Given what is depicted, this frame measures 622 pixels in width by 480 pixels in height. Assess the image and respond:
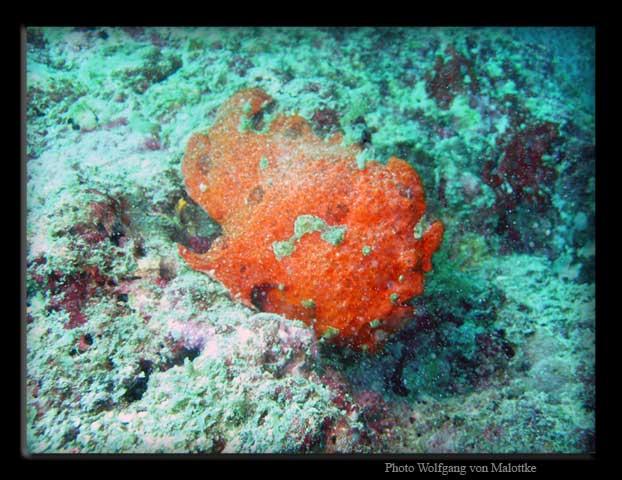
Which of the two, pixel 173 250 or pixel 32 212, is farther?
pixel 173 250

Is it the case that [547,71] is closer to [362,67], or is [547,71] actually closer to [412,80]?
[412,80]

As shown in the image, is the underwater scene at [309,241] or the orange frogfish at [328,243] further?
the orange frogfish at [328,243]
